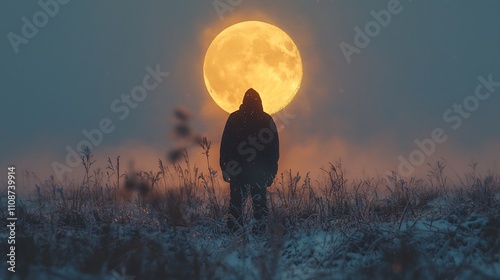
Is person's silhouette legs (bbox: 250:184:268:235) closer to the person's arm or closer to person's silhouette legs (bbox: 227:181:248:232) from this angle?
person's silhouette legs (bbox: 227:181:248:232)

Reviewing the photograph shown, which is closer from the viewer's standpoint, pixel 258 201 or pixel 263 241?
pixel 263 241

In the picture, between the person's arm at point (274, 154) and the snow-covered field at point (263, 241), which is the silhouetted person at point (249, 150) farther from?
the snow-covered field at point (263, 241)

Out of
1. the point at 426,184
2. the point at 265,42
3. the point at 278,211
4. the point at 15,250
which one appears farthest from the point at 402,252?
the point at 265,42

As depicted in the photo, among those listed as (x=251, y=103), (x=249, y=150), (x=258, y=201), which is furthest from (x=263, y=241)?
(x=251, y=103)

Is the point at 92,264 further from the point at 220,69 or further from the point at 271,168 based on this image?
the point at 220,69

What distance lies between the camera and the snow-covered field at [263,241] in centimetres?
339

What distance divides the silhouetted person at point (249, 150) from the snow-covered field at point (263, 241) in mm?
551

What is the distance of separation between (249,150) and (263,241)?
244 centimetres

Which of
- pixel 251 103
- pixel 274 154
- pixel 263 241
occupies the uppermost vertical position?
pixel 251 103

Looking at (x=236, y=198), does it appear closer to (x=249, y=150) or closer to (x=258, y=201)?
(x=258, y=201)

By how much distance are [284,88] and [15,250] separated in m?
7.41

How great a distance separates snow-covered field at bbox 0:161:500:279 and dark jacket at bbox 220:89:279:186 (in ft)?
1.88

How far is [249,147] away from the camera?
24.2ft

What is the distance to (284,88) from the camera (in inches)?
423
